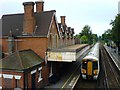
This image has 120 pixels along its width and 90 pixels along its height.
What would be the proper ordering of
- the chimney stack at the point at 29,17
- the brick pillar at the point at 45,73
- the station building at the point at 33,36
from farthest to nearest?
the chimney stack at the point at 29,17 → the station building at the point at 33,36 → the brick pillar at the point at 45,73

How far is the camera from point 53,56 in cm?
2172

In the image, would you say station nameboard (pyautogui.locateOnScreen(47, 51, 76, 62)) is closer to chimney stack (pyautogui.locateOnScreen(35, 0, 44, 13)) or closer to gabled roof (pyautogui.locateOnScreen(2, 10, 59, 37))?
gabled roof (pyautogui.locateOnScreen(2, 10, 59, 37))

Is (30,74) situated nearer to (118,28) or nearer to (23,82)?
(23,82)

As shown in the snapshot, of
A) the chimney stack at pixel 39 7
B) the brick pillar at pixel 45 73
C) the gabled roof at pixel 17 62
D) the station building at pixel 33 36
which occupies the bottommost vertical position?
the brick pillar at pixel 45 73

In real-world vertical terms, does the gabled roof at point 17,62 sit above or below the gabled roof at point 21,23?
below

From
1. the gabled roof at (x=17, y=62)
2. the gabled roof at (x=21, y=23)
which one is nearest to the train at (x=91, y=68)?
the gabled roof at (x=21, y=23)

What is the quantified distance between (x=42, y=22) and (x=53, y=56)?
5101 mm

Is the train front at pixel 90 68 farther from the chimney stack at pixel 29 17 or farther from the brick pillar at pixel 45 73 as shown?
the chimney stack at pixel 29 17

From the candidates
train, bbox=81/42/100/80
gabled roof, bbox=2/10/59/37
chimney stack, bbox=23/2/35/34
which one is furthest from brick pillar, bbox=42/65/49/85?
chimney stack, bbox=23/2/35/34

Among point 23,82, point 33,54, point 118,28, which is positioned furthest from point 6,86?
point 118,28

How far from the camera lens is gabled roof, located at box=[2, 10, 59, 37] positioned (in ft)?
75.4

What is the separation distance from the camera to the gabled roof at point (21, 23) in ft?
75.4

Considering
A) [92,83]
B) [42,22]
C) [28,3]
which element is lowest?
[92,83]

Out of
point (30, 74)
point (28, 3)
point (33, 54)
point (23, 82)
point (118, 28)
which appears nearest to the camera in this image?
point (23, 82)
